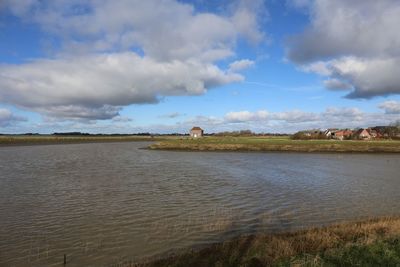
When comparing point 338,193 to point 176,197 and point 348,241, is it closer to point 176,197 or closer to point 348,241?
point 176,197

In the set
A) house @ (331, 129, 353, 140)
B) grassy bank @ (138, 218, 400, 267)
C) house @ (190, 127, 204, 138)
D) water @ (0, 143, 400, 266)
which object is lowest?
water @ (0, 143, 400, 266)

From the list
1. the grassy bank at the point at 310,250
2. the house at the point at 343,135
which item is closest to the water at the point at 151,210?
the grassy bank at the point at 310,250

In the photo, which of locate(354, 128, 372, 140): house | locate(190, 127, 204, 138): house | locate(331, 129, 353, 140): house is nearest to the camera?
locate(354, 128, 372, 140): house

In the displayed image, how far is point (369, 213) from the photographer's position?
745 inches

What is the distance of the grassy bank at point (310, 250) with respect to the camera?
362 inches

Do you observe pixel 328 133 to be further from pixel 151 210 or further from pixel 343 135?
pixel 151 210

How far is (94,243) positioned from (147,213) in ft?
16.6

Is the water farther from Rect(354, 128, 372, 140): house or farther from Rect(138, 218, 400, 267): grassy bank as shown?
Rect(354, 128, 372, 140): house

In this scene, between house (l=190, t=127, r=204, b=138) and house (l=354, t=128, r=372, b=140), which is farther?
house (l=190, t=127, r=204, b=138)

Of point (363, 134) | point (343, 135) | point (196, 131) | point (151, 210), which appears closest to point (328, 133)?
point (343, 135)

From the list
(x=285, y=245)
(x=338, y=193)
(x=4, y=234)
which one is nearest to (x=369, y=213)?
(x=338, y=193)

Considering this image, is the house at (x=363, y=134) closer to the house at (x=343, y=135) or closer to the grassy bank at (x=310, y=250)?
the house at (x=343, y=135)

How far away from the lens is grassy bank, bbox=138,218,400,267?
9.20 m

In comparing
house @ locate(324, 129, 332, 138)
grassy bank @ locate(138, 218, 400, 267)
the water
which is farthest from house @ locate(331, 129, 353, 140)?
grassy bank @ locate(138, 218, 400, 267)
